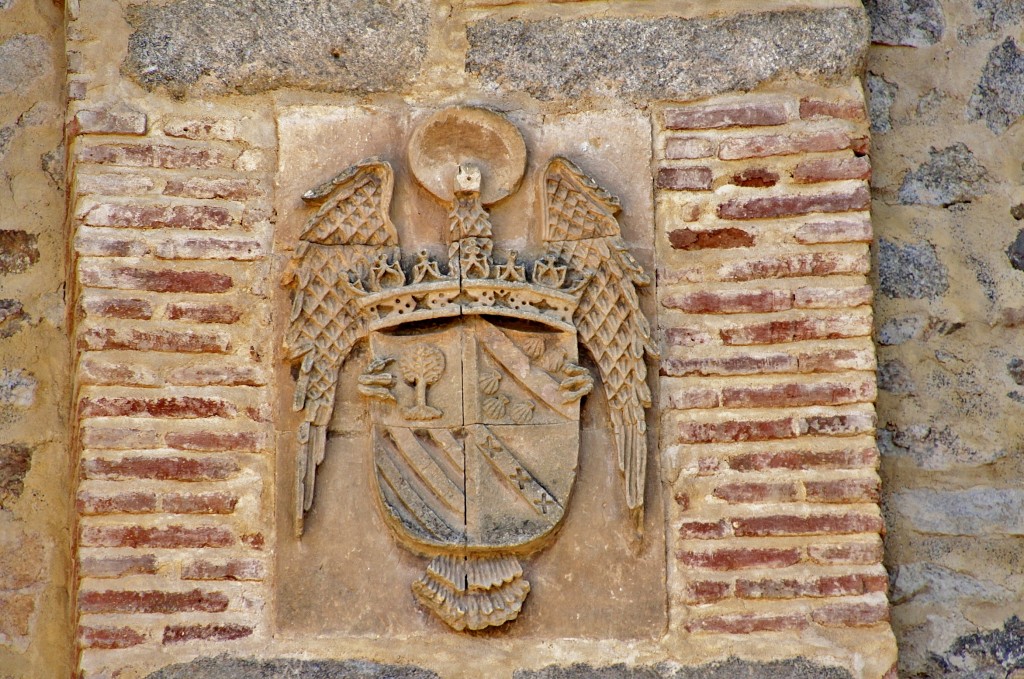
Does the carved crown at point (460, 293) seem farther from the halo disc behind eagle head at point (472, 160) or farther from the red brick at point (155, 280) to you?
the red brick at point (155, 280)

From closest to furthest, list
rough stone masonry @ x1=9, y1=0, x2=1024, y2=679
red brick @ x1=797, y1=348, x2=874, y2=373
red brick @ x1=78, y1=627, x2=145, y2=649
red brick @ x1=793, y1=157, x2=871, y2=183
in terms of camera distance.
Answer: red brick @ x1=78, y1=627, x2=145, y2=649 → rough stone masonry @ x1=9, y1=0, x2=1024, y2=679 → red brick @ x1=797, y1=348, x2=874, y2=373 → red brick @ x1=793, y1=157, x2=871, y2=183

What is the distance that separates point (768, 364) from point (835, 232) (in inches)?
16.0

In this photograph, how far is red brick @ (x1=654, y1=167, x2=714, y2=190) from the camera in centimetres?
404

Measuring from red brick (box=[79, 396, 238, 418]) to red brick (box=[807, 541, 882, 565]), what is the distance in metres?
1.57

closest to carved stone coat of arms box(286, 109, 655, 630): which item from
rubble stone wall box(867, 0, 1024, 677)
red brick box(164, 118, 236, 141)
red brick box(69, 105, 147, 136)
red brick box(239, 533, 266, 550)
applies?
red brick box(239, 533, 266, 550)

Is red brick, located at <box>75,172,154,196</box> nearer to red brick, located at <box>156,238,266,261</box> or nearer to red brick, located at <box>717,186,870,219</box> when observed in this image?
red brick, located at <box>156,238,266,261</box>

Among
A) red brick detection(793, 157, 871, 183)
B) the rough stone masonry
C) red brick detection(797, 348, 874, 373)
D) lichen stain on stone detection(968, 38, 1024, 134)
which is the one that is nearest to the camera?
the rough stone masonry

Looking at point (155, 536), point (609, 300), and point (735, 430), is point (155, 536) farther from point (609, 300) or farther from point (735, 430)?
point (735, 430)

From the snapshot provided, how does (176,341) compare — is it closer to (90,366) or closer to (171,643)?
(90,366)

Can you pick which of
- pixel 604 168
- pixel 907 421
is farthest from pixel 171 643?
pixel 907 421

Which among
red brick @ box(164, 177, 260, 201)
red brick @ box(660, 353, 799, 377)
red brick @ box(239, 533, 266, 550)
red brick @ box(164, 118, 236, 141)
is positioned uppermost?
red brick @ box(164, 118, 236, 141)

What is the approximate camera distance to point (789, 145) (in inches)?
159

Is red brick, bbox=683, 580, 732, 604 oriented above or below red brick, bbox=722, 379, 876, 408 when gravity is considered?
below

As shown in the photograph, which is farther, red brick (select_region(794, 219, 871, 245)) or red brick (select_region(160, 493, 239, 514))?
red brick (select_region(794, 219, 871, 245))
